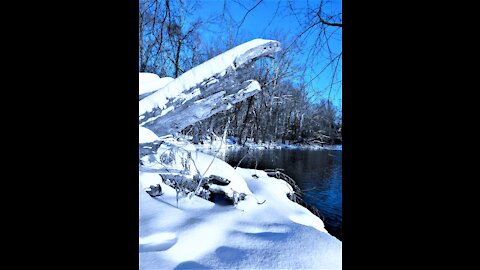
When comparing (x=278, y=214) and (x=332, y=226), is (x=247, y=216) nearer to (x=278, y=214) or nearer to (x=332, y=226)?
(x=278, y=214)

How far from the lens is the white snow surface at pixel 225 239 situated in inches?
80.4

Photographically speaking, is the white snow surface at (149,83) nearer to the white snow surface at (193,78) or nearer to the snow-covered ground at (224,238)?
the white snow surface at (193,78)

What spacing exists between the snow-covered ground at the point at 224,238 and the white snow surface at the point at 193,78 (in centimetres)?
47

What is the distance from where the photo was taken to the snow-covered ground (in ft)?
6.71

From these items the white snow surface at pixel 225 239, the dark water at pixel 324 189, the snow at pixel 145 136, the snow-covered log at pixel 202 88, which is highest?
the snow-covered log at pixel 202 88

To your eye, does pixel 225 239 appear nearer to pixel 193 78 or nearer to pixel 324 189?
pixel 193 78

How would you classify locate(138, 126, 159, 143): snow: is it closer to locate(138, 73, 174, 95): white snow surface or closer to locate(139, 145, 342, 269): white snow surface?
locate(138, 73, 174, 95): white snow surface

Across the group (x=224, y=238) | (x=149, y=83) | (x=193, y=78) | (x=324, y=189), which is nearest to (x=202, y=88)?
(x=193, y=78)

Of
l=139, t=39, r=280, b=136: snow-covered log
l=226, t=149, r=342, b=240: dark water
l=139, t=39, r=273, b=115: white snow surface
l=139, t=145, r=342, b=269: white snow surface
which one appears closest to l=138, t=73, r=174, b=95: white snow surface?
l=139, t=39, r=280, b=136: snow-covered log

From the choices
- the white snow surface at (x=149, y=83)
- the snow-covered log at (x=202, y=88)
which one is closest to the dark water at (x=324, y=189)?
the snow-covered log at (x=202, y=88)
